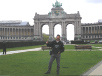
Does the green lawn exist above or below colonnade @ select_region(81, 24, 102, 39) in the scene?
below

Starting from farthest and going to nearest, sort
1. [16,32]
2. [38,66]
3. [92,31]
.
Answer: [16,32] → [92,31] → [38,66]

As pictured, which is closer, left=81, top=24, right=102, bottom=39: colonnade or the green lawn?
the green lawn

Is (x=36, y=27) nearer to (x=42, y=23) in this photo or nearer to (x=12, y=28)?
(x=42, y=23)

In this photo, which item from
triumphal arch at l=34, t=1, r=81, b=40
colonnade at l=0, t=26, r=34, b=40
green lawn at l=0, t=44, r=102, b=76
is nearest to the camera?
green lawn at l=0, t=44, r=102, b=76

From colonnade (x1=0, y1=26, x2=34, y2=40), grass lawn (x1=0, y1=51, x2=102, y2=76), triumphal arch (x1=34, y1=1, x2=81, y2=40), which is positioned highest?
triumphal arch (x1=34, y1=1, x2=81, y2=40)

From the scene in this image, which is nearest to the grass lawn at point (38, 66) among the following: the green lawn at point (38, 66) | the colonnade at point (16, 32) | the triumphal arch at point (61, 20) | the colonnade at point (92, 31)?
the green lawn at point (38, 66)

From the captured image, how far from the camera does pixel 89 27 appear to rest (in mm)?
147375

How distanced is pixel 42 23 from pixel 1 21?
44.0 meters

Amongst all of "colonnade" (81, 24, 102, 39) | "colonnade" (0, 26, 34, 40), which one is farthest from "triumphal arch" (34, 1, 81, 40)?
"colonnade" (0, 26, 34, 40)

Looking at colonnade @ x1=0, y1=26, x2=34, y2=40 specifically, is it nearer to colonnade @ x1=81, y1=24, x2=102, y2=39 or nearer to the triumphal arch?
the triumphal arch

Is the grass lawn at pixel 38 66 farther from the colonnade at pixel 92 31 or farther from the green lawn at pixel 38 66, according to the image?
the colonnade at pixel 92 31

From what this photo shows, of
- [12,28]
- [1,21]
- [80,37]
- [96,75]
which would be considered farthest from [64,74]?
[1,21]

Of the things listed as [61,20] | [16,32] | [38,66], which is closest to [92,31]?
[61,20]

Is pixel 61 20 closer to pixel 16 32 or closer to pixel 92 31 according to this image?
pixel 92 31
